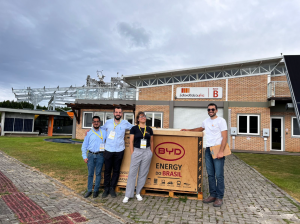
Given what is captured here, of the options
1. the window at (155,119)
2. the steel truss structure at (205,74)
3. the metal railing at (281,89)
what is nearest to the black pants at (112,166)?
the window at (155,119)

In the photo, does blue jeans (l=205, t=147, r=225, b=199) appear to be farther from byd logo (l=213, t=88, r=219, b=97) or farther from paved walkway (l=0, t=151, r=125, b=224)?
byd logo (l=213, t=88, r=219, b=97)

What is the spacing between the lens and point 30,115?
79.5 feet

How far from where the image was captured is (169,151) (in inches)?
174

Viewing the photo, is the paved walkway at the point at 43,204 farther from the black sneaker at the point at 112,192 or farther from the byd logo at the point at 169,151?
the byd logo at the point at 169,151

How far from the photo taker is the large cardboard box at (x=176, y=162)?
4293 mm

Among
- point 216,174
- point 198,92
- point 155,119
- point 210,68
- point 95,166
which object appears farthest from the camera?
point 155,119

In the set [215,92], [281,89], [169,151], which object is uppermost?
[281,89]

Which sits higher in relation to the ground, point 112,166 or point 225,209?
point 112,166

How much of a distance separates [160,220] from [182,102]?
11.7 meters

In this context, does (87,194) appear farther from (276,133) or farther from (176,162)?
(276,133)

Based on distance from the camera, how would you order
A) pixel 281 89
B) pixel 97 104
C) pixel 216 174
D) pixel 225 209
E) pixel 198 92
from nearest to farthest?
pixel 225 209 → pixel 216 174 → pixel 281 89 → pixel 198 92 → pixel 97 104

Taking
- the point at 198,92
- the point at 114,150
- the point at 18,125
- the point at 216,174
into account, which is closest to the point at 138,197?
the point at 114,150

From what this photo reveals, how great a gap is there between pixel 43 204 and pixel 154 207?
6.63ft

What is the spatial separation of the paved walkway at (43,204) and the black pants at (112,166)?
556 millimetres
